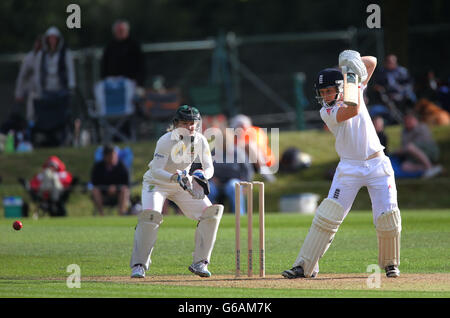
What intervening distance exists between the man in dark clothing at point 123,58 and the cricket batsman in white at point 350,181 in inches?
498

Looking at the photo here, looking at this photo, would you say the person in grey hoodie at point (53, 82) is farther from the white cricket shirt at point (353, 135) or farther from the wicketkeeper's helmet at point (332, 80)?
the white cricket shirt at point (353, 135)

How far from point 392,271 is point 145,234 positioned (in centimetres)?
249

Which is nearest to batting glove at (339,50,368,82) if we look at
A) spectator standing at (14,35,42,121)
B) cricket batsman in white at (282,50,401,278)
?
cricket batsman in white at (282,50,401,278)

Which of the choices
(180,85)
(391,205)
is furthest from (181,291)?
(180,85)

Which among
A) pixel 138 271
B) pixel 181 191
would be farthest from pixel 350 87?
pixel 138 271

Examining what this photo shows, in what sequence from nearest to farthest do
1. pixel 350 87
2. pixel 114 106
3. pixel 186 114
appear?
1. pixel 350 87
2. pixel 186 114
3. pixel 114 106

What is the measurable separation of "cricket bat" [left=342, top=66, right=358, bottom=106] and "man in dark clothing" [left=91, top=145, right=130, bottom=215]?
34.8ft

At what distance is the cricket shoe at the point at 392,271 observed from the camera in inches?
414

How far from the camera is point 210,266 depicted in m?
11.8

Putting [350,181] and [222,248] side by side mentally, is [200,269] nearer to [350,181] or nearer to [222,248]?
[350,181]

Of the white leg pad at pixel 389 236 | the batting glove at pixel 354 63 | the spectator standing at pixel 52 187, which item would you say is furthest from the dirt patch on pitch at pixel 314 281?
the spectator standing at pixel 52 187

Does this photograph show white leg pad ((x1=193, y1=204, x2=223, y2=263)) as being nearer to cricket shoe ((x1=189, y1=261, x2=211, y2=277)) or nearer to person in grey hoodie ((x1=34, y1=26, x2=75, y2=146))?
cricket shoe ((x1=189, y1=261, x2=211, y2=277))

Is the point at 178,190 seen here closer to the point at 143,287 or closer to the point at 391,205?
the point at 143,287

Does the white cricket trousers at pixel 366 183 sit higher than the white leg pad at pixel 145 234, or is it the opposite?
the white cricket trousers at pixel 366 183
